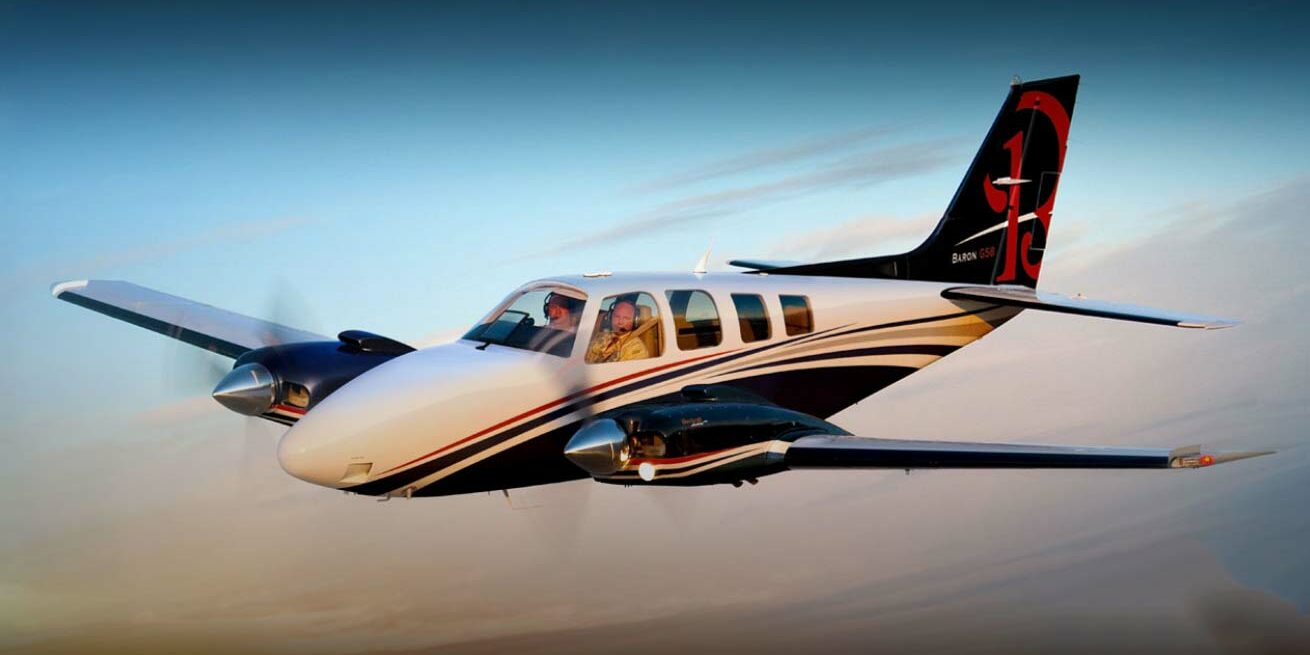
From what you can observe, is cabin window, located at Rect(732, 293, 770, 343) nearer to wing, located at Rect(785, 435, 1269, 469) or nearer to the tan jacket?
the tan jacket

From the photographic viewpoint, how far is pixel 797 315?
1567cm

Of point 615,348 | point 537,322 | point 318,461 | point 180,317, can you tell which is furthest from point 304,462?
point 180,317

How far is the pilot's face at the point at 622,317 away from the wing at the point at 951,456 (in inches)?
104

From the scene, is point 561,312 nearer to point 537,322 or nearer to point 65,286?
point 537,322

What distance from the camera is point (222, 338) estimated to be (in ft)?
56.9

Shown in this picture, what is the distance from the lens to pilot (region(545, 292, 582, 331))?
13820mm

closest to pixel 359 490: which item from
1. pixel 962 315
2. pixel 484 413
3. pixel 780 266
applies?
pixel 484 413

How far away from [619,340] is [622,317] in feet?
0.86

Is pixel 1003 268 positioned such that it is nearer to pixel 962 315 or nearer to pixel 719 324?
pixel 962 315

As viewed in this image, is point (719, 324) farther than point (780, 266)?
No

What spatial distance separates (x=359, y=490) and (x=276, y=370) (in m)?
2.92

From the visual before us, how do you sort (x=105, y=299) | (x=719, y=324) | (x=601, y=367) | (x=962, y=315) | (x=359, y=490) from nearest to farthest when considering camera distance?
(x=359, y=490)
(x=601, y=367)
(x=719, y=324)
(x=962, y=315)
(x=105, y=299)

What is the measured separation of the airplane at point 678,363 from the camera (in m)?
12.2

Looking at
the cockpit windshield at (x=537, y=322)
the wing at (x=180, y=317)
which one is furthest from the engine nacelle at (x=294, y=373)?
the cockpit windshield at (x=537, y=322)
